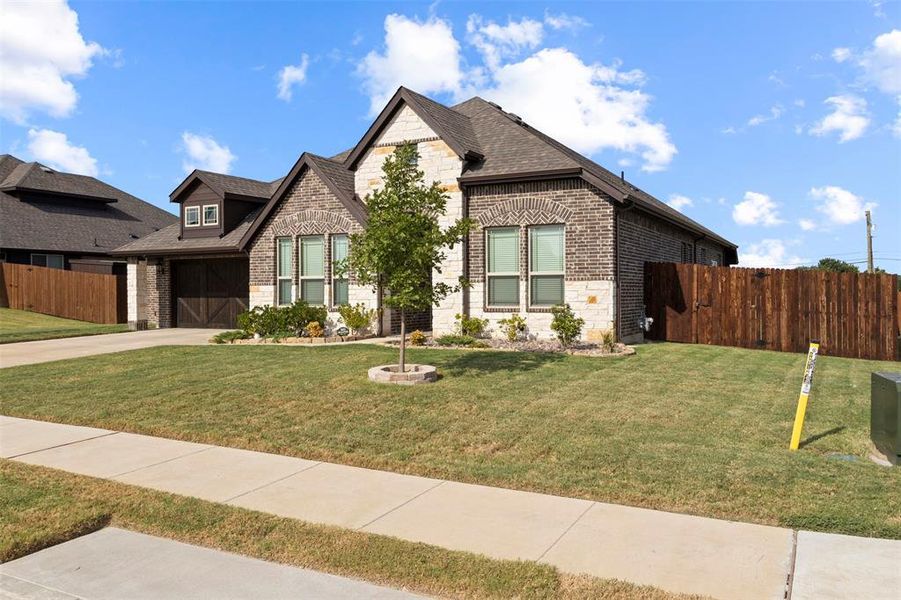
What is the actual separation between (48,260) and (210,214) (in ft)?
53.7

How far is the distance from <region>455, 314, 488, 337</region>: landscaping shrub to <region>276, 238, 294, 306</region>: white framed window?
19.2 feet

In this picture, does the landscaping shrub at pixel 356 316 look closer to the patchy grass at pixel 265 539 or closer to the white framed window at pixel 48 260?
the patchy grass at pixel 265 539

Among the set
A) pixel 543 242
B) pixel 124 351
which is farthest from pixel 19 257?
pixel 543 242

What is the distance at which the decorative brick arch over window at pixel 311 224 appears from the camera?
738 inches

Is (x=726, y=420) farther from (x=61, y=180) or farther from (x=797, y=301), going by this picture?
(x=61, y=180)

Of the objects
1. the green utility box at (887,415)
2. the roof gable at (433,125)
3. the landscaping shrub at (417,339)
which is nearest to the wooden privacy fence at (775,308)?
the roof gable at (433,125)

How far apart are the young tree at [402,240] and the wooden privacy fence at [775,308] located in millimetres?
8851

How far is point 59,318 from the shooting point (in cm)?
3039

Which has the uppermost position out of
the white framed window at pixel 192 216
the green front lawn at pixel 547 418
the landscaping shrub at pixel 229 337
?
the white framed window at pixel 192 216

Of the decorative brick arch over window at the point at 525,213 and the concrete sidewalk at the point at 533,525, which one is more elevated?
the decorative brick arch over window at the point at 525,213

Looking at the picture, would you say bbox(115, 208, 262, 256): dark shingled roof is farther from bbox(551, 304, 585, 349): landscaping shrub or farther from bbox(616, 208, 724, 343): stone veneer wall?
bbox(616, 208, 724, 343): stone veneer wall

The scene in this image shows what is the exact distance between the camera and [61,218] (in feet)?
123

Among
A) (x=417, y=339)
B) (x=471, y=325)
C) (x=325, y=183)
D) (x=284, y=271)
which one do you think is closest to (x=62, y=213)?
(x=284, y=271)

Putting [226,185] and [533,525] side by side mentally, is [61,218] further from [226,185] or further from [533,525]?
[533,525]
